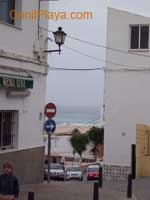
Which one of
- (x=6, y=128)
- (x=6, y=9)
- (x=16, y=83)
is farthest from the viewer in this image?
(x=6, y=128)

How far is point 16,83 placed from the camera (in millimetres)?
17078

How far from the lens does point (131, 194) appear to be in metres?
17.4

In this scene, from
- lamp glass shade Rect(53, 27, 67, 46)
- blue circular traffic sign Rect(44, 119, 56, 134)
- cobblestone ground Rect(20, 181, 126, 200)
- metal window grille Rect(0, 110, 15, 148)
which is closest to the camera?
cobblestone ground Rect(20, 181, 126, 200)

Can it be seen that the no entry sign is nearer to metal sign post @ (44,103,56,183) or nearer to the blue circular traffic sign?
metal sign post @ (44,103,56,183)

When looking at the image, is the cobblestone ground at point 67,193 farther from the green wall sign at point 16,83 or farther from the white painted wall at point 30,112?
the green wall sign at point 16,83

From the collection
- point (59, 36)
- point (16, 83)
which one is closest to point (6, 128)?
point (16, 83)

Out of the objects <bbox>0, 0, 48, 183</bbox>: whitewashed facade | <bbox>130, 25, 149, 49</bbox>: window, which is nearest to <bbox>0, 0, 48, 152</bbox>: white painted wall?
<bbox>0, 0, 48, 183</bbox>: whitewashed facade

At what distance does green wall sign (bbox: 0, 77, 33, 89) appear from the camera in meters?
16.4

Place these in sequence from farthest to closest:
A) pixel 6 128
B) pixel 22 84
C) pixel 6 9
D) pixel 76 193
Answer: pixel 6 128 → pixel 6 9 → pixel 22 84 → pixel 76 193

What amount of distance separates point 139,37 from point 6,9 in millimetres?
13748

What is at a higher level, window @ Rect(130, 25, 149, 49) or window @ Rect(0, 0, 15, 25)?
window @ Rect(130, 25, 149, 49)

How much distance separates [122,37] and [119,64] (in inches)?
56.9

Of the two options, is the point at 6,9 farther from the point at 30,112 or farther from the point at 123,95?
the point at 123,95

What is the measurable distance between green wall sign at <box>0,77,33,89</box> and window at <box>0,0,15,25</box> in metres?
1.91
